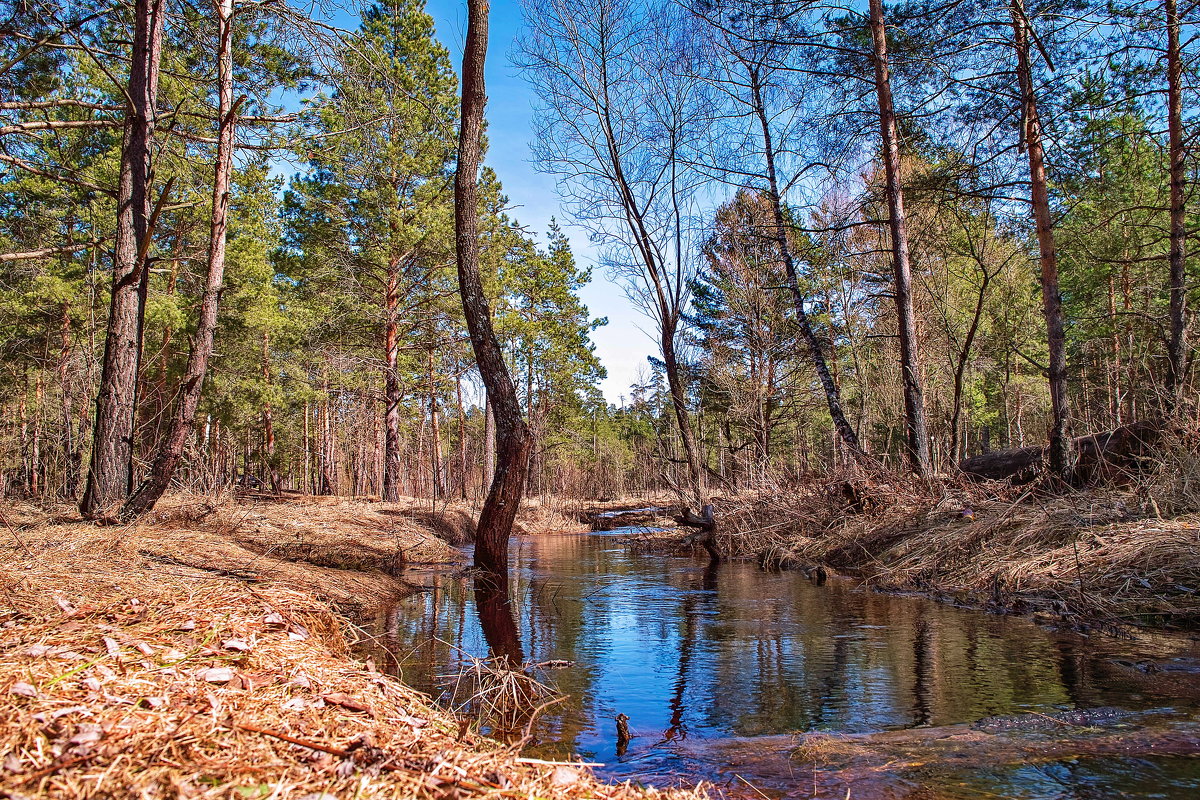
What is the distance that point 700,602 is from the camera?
21.8ft

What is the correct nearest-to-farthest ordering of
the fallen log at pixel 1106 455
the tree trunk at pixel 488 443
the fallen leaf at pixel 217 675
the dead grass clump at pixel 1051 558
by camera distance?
the fallen leaf at pixel 217 675 → the dead grass clump at pixel 1051 558 → the fallen log at pixel 1106 455 → the tree trunk at pixel 488 443

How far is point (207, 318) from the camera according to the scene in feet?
24.6

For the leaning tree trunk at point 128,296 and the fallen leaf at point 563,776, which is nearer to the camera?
the fallen leaf at point 563,776

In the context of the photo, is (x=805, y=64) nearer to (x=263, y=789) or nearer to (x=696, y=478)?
(x=696, y=478)

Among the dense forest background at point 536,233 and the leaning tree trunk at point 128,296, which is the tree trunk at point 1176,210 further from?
the leaning tree trunk at point 128,296

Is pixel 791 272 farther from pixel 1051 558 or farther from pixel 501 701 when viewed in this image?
pixel 501 701

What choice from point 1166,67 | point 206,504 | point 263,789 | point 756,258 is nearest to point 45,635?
point 263,789

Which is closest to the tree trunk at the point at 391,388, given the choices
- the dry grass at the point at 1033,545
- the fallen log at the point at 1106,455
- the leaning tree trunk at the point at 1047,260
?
the dry grass at the point at 1033,545

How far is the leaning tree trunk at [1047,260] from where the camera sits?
24.8 feet

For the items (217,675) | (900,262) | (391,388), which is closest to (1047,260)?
(900,262)

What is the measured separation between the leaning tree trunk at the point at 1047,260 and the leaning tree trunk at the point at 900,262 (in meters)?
1.71

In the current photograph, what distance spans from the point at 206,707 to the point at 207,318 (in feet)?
22.4

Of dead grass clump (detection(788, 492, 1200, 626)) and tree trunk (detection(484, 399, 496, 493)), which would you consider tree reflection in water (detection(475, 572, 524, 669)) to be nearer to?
dead grass clump (detection(788, 492, 1200, 626))

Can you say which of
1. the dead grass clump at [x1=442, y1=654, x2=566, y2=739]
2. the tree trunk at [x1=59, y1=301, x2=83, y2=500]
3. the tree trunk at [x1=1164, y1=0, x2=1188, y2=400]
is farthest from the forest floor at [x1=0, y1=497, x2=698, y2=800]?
the tree trunk at [x1=1164, y1=0, x2=1188, y2=400]
